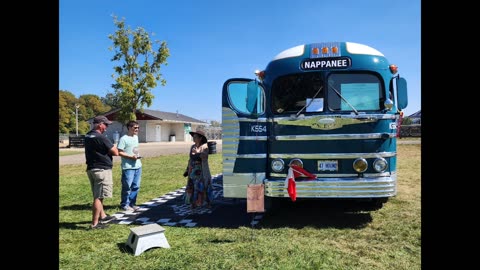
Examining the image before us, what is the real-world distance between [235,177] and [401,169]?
10118mm

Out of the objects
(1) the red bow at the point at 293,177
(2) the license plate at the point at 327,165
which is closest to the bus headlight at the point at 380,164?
(2) the license plate at the point at 327,165

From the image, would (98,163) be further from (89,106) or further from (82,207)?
(89,106)

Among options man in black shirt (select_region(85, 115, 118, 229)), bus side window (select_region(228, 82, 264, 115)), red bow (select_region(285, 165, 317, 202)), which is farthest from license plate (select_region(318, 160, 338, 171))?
man in black shirt (select_region(85, 115, 118, 229))

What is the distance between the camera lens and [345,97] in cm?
582

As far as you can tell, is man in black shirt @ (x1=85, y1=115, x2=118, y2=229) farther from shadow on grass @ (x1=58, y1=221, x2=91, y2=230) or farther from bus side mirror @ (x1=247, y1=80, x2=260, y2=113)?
bus side mirror @ (x1=247, y1=80, x2=260, y2=113)

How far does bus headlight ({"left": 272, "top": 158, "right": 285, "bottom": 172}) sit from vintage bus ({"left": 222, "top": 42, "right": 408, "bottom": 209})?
0.06 ft

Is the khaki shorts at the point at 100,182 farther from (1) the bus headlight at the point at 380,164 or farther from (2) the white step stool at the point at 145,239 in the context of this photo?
(1) the bus headlight at the point at 380,164

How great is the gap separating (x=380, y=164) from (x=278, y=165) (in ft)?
5.36

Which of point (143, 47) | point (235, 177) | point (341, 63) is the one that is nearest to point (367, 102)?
point (341, 63)

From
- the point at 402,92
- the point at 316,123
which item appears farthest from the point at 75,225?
the point at 402,92

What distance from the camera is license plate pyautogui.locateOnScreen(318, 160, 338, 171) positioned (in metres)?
5.69

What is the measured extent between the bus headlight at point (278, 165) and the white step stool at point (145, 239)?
2156 mm

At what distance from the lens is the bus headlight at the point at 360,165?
5512 millimetres
